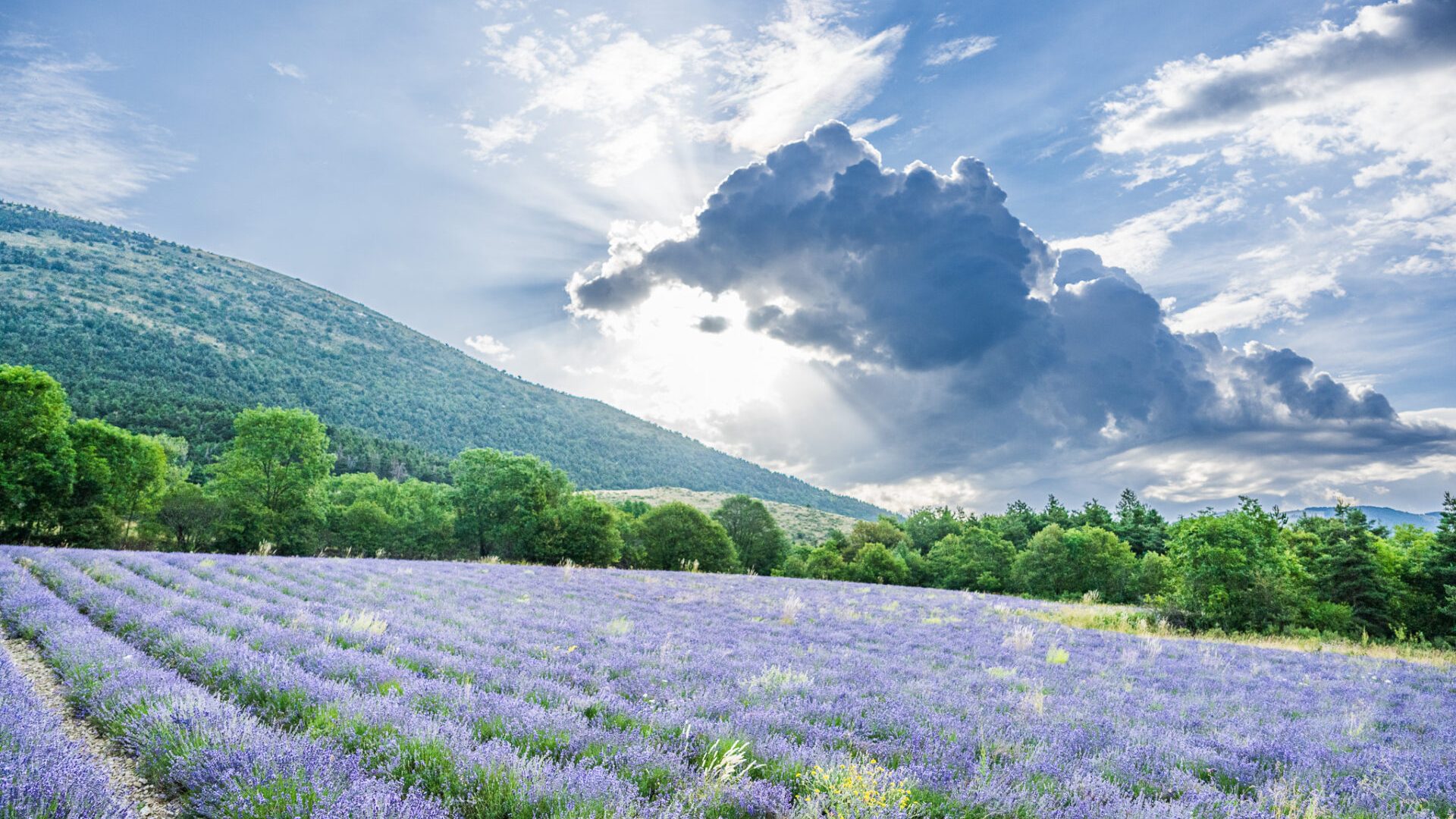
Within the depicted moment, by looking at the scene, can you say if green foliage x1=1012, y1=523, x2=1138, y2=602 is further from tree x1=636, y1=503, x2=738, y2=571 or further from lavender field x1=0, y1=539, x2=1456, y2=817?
lavender field x1=0, y1=539, x2=1456, y2=817

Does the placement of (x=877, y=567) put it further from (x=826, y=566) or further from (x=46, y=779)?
(x=46, y=779)

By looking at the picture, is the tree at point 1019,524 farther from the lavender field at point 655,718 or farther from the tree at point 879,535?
the lavender field at point 655,718

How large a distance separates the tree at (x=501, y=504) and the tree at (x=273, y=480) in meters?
11.7

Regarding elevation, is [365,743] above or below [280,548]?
above

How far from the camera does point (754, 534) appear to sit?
7056 cm

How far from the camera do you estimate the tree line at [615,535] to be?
2345 cm

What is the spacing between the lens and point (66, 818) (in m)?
3.12

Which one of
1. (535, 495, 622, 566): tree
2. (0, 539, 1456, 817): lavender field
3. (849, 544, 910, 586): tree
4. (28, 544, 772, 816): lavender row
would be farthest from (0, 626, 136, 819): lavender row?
(849, 544, 910, 586): tree

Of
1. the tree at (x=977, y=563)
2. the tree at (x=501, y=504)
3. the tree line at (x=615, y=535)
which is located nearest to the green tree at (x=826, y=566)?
the tree line at (x=615, y=535)

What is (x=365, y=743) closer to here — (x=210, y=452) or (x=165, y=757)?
(x=165, y=757)

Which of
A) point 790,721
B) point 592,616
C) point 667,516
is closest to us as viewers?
point 790,721

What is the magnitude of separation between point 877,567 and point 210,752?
61.1 m

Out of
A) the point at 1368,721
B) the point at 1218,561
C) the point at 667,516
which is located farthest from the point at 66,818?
the point at 667,516

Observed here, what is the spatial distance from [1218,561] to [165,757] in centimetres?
2856
